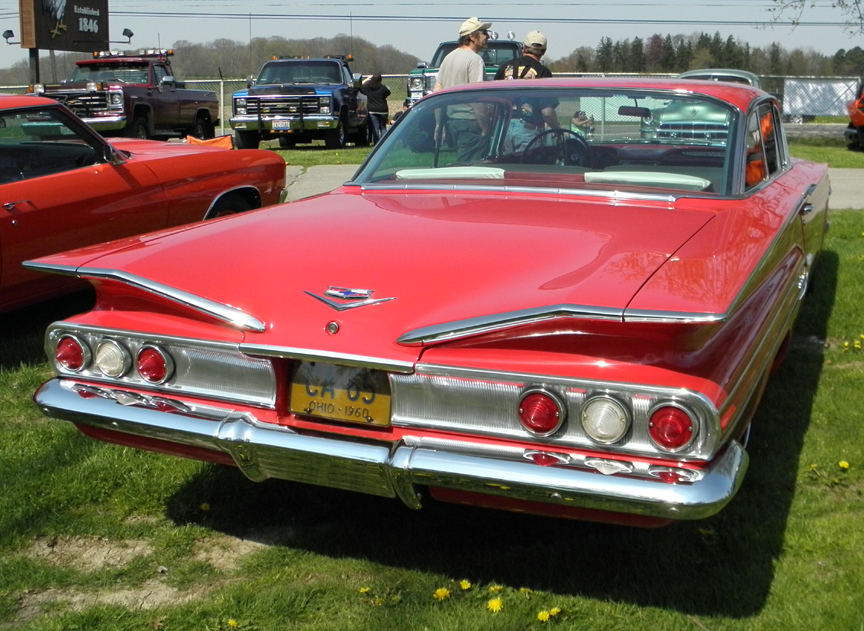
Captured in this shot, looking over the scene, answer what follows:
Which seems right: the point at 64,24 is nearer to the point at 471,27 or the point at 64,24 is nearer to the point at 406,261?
the point at 471,27

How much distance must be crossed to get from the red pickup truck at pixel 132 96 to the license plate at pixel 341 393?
13.7 m

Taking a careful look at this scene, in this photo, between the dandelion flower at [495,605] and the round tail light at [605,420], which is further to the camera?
the dandelion flower at [495,605]

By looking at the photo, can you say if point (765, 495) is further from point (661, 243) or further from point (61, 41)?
point (61, 41)

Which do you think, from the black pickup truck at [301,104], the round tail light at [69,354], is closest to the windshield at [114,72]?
the black pickup truck at [301,104]

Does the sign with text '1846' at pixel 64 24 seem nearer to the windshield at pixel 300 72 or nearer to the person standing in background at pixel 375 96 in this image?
the windshield at pixel 300 72

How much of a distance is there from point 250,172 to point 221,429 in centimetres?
416

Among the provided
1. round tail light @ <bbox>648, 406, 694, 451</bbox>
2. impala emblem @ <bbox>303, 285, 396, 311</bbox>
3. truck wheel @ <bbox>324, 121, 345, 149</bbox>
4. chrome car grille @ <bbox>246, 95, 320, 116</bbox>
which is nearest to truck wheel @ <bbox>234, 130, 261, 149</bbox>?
chrome car grille @ <bbox>246, 95, 320, 116</bbox>

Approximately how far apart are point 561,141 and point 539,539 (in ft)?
5.51

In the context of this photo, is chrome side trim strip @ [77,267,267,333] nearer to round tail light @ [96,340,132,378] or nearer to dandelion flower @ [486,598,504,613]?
round tail light @ [96,340,132,378]

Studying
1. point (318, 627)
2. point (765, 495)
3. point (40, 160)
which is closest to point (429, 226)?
point (318, 627)

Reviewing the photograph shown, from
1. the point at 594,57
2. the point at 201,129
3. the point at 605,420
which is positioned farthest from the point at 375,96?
the point at 594,57

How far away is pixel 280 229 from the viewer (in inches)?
129

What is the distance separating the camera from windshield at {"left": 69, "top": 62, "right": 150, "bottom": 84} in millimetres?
17188

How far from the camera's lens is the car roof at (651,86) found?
12.9 feet
